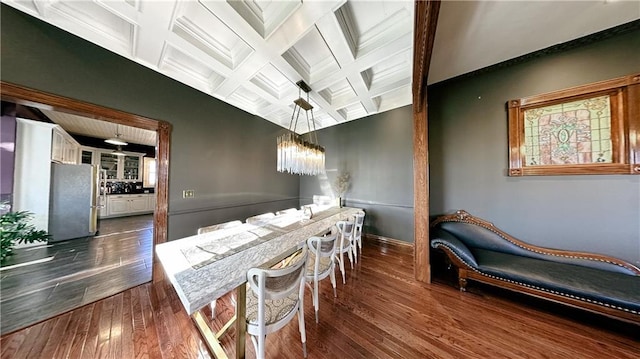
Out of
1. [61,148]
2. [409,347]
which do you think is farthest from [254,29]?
[61,148]

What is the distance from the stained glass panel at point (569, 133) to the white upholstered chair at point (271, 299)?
308cm

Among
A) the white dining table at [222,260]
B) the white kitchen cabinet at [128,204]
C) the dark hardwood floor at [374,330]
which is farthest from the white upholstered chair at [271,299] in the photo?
the white kitchen cabinet at [128,204]

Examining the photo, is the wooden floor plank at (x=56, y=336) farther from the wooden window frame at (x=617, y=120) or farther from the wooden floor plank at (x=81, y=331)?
the wooden window frame at (x=617, y=120)

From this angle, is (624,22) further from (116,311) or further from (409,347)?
(116,311)

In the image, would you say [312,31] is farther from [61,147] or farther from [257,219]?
[61,147]

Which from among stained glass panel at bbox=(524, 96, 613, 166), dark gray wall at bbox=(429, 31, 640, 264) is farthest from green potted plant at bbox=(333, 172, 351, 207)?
stained glass panel at bbox=(524, 96, 613, 166)

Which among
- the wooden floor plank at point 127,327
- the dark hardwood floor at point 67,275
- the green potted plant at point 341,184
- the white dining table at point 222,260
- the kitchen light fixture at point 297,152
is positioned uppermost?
the kitchen light fixture at point 297,152

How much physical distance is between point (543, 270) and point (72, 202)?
306 inches

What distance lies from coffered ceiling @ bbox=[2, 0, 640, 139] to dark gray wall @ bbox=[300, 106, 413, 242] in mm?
1094

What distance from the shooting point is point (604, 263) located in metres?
1.83

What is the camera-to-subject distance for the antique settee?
1480 mm

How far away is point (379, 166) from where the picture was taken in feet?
11.9

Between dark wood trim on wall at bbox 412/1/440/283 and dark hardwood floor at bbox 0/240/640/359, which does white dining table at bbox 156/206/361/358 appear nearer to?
dark hardwood floor at bbox 0/240/640/359

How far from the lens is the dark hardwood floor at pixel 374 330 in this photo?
1.35m
